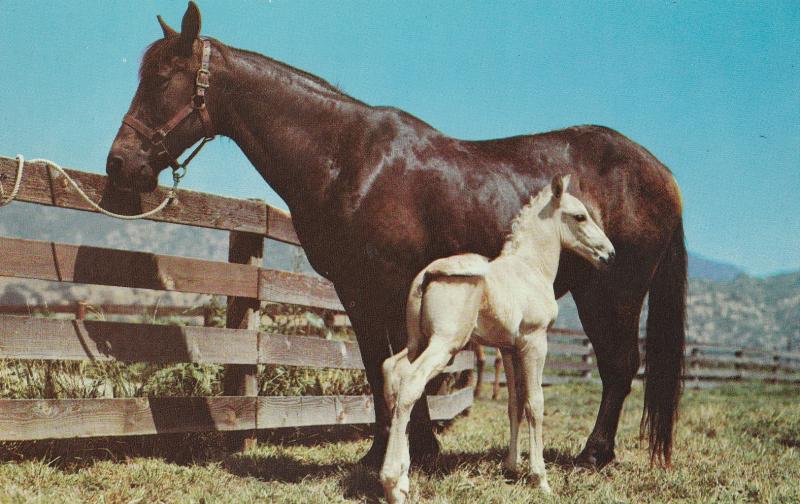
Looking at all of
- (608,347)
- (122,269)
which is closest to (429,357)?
(608,347)

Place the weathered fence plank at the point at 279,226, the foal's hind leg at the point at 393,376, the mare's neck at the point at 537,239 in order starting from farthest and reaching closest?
the weathered fence plank at the point at 279,226 → the mare's neck at the point at 537,239 → the foal's hind leg at the point at 393,376

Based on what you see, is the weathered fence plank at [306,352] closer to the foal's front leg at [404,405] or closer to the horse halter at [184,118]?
the horse halter at [184,118]

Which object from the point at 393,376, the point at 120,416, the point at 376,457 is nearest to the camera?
the point at 393,376

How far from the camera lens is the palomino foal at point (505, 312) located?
130 inches

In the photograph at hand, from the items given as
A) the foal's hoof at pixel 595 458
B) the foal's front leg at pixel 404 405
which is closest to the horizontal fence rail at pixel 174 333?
the foal's hoof at pixel 595 458

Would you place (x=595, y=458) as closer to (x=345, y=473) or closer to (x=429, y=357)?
(x=345, y=473)

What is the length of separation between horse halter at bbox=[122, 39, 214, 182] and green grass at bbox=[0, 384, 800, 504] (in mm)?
1996

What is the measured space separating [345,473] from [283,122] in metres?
2.28

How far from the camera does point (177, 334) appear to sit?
5.22 metres

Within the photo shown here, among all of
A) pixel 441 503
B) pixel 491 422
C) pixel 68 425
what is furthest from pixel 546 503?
pixel 491 422

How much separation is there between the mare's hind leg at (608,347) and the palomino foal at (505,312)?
1025mm

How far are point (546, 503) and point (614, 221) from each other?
2.07m

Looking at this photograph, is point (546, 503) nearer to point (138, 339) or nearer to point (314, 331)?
point (138, 339)

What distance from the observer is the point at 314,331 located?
24.7 feet
